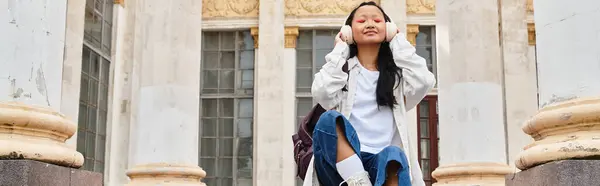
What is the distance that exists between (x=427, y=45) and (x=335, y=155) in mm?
18793

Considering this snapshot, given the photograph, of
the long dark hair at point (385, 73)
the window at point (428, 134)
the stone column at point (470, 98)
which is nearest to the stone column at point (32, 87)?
the long dark hair at point (385, 73)

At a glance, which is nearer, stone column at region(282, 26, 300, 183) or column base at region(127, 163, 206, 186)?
column base at region(127, 163, 206, 186)

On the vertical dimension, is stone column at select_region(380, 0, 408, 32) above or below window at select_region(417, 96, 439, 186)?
above

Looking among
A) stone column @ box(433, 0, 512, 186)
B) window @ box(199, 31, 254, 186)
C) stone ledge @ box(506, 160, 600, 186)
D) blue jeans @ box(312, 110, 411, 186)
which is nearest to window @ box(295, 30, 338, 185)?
window @ box(199, 31, 254, 186)

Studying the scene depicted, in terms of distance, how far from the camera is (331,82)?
6.35 metres

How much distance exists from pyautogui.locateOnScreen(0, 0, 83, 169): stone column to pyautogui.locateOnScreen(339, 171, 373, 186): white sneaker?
309 centimetres

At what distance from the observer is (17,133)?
7270 mm

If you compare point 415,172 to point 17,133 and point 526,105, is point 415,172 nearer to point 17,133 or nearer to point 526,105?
point 17,133

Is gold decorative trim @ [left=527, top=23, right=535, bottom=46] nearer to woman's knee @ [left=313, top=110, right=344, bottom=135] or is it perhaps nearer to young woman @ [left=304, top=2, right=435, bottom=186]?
young woman @ [left=304, top=2, right=435, bottom=186]

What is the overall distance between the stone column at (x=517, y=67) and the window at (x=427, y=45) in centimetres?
202

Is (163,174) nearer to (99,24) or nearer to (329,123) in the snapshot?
(329,123)

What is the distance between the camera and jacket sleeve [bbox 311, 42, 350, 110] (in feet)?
20.8

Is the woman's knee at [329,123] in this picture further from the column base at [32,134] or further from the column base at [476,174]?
the column base at [476,174]

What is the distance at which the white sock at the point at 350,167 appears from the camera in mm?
5707
